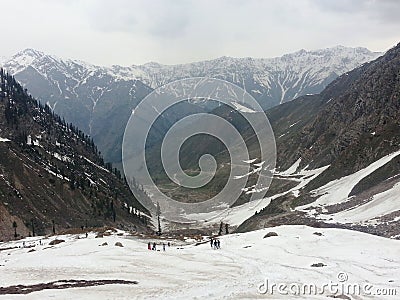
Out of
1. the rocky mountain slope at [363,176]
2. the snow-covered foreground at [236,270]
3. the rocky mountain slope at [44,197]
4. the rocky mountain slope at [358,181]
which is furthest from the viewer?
the rocky mountain slope at [44,197]

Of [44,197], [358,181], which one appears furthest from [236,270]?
[44,197]

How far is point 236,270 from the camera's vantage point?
37.2m

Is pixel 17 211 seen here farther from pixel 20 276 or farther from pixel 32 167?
pixel 20 276

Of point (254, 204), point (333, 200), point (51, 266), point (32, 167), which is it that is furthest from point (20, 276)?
point (254, 204)

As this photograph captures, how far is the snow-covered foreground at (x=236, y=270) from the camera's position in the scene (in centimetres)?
2853

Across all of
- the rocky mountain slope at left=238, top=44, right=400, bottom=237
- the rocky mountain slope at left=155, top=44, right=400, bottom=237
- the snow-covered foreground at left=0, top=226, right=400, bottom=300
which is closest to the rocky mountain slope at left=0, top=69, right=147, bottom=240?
the rocky mountain slope at left=155, top=44, right=400, bottom=237

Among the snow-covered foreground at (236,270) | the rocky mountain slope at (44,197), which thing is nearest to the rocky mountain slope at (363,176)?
the snow-covered foreground at (236,270)

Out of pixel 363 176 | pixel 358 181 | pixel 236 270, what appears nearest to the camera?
pixel 236 270

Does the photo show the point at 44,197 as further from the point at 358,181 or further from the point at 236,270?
the point at 236,270

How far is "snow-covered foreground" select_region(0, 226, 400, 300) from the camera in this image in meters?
28.5

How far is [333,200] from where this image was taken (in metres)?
114

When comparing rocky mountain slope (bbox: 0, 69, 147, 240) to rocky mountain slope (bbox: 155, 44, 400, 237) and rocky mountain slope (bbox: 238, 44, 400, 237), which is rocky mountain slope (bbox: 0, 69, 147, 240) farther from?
rocky mountain slope (bbox: 238, 44, 400, 237)

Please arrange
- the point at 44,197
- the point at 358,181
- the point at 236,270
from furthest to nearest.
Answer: the point at 44,197
the point at 358,181
the point at 236,270

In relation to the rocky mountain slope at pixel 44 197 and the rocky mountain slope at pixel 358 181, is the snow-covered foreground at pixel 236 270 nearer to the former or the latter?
the rocky mountain slope at pixel 358 181
